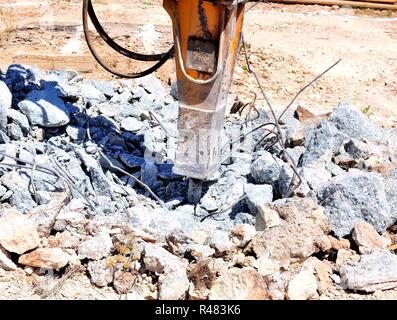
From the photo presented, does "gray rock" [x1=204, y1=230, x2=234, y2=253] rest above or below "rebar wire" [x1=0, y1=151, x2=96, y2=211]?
below

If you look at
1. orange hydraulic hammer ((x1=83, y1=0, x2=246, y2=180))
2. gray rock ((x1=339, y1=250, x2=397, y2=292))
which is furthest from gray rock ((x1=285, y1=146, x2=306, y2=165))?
gray rock ((x1=339, y1=250, x2=397, y2=292))

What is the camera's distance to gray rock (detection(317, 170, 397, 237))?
4.21 m

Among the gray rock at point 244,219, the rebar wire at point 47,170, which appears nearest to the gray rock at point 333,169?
the gray rock at point 244,219

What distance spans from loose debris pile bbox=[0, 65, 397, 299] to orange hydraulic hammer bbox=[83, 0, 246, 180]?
356mm

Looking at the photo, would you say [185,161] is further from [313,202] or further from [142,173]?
[313,202]

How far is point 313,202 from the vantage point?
4172 millimetres

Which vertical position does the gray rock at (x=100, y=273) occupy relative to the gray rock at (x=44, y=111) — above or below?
below

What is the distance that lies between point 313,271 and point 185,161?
1.31m

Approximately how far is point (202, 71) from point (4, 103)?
167cm

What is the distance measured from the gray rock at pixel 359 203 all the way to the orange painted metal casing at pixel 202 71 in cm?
93

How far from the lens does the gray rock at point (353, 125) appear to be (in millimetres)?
5539

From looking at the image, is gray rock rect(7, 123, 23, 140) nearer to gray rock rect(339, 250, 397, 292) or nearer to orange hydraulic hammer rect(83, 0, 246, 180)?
orange hydraulic hammer rect(83, 0, 246, 180)

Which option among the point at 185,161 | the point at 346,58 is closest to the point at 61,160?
the point at 185,161

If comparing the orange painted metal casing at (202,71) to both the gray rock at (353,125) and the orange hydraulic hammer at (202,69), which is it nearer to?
the orange hydraulic hammer at (202,69)
